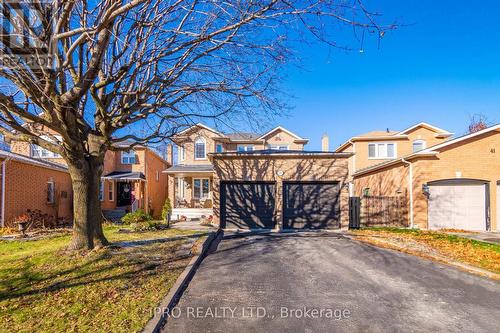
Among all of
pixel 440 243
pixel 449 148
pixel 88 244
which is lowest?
pixel 440 243

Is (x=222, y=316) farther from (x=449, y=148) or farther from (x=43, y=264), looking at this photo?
(x=449, y=148)

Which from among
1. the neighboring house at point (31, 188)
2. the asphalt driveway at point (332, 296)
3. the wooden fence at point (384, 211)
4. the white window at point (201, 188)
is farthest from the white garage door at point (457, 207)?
the neighboring house at point (31, 188)

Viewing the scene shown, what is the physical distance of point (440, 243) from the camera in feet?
33.9

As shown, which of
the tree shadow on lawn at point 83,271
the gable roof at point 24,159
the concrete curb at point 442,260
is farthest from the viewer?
the gable roof at point 24,159

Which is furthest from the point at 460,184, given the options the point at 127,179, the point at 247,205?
the point at 127,179

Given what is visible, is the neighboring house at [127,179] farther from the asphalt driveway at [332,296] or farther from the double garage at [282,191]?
the asphalt driveway at [332,296]

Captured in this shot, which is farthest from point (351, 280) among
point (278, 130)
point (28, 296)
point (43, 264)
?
point (278, 130)

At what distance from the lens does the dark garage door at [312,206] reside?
13812mm

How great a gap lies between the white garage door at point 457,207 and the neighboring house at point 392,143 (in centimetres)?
961

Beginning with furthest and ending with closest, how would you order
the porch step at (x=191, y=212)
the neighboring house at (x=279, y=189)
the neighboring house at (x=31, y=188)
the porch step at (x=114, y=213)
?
the porch step at (x=114, y=213) < the porch step at (x=191, y=212) < the neighboring house at (x=279, y=189) < the neighboring house at (x=31, y=188)

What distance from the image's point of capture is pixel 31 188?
15.1 meters

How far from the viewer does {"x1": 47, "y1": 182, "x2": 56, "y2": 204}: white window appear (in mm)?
16672

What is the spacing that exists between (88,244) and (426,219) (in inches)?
595

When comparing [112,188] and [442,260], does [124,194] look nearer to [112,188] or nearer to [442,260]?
[112,188]
